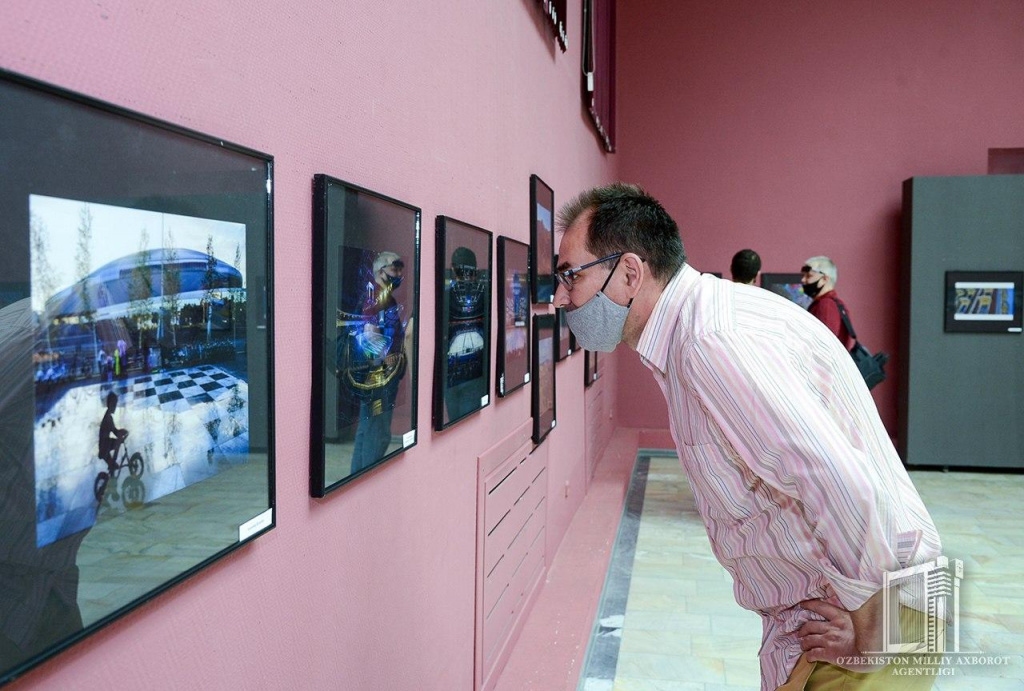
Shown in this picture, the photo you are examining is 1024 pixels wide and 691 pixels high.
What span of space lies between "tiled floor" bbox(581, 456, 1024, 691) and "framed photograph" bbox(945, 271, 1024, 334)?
185 cm

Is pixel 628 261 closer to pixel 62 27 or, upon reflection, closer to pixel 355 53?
pixel 355 53

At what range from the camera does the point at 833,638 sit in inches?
61.0

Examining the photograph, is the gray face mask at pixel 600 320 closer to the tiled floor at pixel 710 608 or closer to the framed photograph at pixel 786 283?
the tiled floor at pixel 710 608

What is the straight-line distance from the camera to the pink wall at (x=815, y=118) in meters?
9.01

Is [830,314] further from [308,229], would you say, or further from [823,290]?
[308,229]

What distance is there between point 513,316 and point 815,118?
7205 millimetres

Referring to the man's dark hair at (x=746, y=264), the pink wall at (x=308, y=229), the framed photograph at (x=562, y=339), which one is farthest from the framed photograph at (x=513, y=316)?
the man's dark hair at (x=746, y=264)

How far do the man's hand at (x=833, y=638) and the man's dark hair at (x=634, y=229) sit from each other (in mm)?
822

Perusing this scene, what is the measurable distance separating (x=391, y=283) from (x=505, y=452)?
63.4 inches

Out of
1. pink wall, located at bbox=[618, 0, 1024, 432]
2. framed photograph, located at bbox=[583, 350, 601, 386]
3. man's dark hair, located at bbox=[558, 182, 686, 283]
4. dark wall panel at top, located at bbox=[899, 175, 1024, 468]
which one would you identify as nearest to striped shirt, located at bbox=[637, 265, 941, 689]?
man's dark hair, located at bbox=[558, 182, 686, 283]

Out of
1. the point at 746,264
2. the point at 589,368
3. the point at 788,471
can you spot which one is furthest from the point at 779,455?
the point at 589,368

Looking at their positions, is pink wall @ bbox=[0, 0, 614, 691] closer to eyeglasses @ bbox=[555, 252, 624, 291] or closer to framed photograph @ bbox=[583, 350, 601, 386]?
eyeglasses @ bbox=[555, 252, 624, 291]

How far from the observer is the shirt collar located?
175 cm

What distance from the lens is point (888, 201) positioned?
9.13 meters
